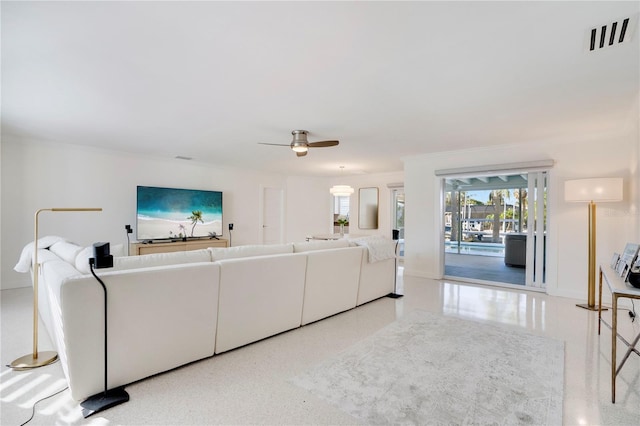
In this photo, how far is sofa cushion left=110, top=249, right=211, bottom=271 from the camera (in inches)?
86.7

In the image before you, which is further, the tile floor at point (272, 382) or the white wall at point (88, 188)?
the white wall at point (88, 188)

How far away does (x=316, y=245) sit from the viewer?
11.4 feet

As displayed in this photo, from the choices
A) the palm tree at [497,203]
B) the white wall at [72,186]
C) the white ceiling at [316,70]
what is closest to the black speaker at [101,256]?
the white ceiling at [316,70]

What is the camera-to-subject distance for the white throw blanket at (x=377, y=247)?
3.91 metres

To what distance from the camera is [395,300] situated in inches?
164

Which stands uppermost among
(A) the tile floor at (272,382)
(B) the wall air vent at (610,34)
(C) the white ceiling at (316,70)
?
(B) the wall air vent at (610,34)

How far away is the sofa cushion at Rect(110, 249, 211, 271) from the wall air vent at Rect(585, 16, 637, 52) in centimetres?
310

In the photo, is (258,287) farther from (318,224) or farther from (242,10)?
(318,224)

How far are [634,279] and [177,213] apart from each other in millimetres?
6374

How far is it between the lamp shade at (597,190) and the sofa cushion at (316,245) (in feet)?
9.57

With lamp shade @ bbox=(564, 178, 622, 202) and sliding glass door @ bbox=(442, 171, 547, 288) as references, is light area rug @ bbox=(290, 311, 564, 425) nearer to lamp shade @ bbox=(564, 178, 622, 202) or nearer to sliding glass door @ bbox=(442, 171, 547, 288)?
lamp shade @ bbox=(564, 178, 622, 202)

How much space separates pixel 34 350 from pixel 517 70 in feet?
14.3

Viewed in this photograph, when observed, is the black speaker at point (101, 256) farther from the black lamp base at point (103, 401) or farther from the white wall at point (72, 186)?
the white wall at point (72, 186)

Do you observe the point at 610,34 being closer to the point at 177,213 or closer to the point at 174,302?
the point at 174,302
